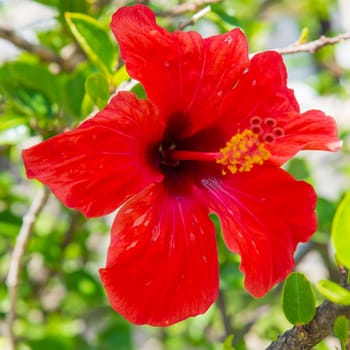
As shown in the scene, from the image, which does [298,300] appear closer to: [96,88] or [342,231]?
[342,231]

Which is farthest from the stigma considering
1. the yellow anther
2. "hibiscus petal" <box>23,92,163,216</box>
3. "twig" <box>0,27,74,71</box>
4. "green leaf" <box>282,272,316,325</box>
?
"twig" <box>0,27,74,71</box>

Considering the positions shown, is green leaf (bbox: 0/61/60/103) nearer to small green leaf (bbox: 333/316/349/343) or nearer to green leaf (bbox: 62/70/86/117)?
green leaf (bbox: 62/70/86/117)

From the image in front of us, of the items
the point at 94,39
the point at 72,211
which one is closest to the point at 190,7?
the point at 94,39

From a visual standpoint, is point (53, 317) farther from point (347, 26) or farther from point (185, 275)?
point (347, 26)

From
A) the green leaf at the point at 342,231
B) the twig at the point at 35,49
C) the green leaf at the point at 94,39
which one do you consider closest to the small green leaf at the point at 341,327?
the green leaf at the point at 342,231

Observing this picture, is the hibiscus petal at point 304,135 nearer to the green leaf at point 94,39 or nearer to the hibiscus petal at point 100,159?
the hibiscus petal at point 100,159

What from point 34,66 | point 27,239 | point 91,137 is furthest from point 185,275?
point 34,66

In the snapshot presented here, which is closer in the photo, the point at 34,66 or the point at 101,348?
the point at 34,66

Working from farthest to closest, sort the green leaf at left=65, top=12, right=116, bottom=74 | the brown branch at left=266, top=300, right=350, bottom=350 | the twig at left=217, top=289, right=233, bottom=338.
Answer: the twig at left=217, top=289, right=233, bottom=338
the green leaf at left=65, top=12, right=116, bottom=74
the brown branch at left=266, top=300, right=350, bottom=350
